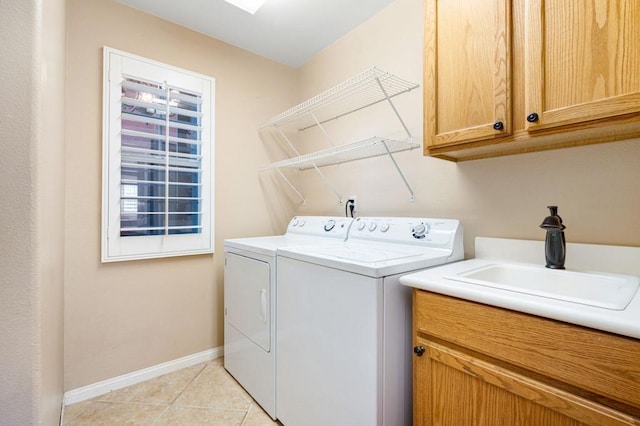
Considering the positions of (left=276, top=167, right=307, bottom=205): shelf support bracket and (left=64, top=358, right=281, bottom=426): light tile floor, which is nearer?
(left=64, top=358, right=281, bottom=426): light tile floor

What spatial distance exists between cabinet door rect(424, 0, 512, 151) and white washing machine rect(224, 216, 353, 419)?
0.93 m

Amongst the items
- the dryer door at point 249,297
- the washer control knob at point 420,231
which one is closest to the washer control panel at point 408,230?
the washer control knob at point 420,231

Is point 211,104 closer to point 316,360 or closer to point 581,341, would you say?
point 316,360

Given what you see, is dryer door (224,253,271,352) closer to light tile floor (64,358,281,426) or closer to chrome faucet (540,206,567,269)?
light tile floor (64,358,281,426)

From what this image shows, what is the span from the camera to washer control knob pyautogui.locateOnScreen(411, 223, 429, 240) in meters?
1.55

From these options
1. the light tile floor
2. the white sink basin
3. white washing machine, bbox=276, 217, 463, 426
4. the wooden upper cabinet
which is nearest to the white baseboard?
the light tile floor

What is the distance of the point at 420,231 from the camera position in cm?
157

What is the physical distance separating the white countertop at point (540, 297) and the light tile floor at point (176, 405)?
1.27 meters

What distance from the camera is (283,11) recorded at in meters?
2.00

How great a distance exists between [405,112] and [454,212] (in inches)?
27.6

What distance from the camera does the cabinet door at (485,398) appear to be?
74cm

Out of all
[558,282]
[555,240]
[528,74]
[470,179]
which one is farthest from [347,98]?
[558,282]

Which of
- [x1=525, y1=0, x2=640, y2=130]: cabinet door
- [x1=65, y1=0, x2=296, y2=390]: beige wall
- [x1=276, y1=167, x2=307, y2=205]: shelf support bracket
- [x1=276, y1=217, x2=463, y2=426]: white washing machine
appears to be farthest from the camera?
[x1=276, y1=167, x2=307, y2=205]: shelf support bracket

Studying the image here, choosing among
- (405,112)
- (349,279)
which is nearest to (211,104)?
(405,112)
